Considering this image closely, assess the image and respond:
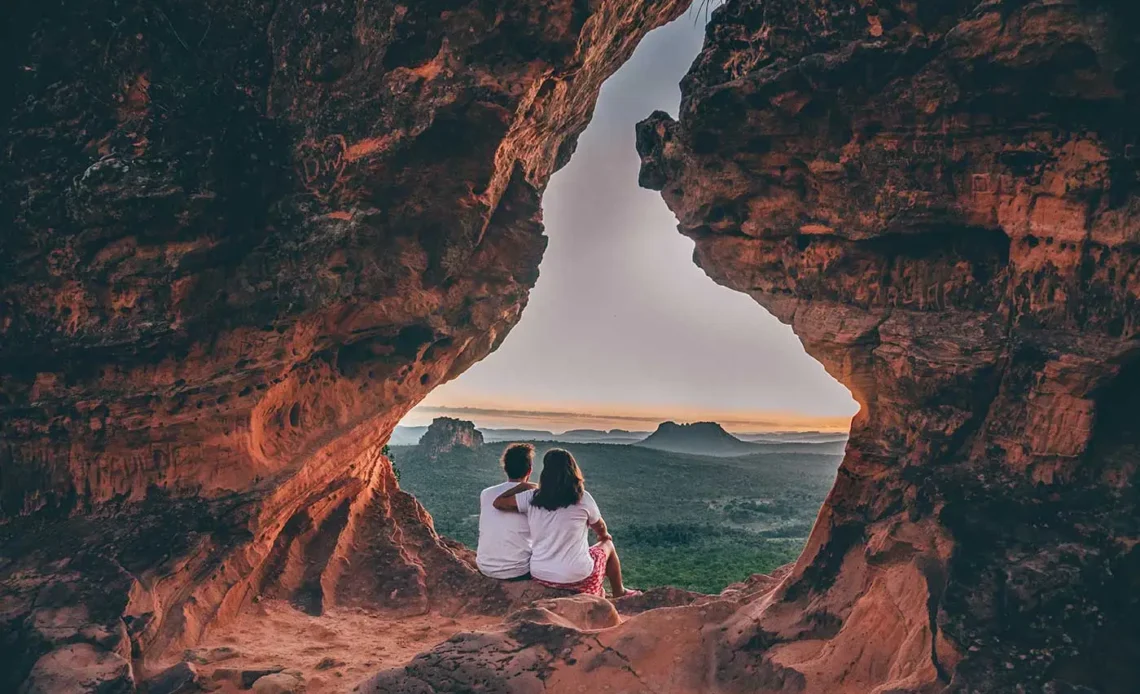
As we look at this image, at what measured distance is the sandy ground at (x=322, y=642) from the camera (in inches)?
304

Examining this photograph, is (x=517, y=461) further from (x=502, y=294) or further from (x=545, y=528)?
(x=502, y=294)

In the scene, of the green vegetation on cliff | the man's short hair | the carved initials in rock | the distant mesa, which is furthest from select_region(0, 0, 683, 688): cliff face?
the distant mesa

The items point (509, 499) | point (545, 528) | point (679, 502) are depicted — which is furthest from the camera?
point (679, 502)

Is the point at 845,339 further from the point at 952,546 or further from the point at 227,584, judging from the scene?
the point at 227,584

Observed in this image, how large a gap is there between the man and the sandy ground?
2.50ft

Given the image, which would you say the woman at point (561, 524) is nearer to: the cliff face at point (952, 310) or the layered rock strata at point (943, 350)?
the layered rock strata at point (943, 350)

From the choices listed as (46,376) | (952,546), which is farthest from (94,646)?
(952,546)

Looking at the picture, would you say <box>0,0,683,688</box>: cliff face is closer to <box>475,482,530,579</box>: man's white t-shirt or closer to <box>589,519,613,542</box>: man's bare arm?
<box>475,482,530,579</box>: man's white t-shirt

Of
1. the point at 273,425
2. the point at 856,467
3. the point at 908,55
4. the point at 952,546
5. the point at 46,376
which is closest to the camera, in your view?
the point at 952,546

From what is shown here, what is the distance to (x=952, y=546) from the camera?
6289 mm

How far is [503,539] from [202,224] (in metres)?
4.93

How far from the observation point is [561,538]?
27.4ft

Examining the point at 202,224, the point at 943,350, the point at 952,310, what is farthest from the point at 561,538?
the point at 202,224

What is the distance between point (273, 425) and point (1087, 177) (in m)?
9.21
